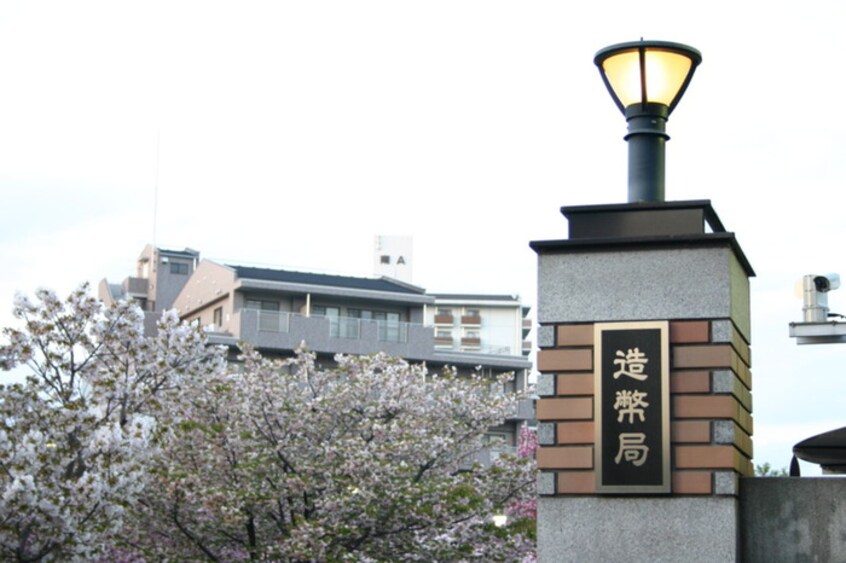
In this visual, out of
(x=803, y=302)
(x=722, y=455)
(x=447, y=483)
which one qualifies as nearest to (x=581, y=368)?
(x=722, y=455)

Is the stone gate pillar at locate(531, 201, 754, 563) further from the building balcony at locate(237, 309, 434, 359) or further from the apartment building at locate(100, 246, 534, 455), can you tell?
A: the building balcony at locate(237, 309, 434, 359)

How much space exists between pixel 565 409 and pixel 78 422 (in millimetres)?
11227

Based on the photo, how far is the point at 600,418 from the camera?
825cm

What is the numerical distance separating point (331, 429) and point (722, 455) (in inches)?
570

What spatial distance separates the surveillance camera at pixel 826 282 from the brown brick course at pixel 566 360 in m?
3.81

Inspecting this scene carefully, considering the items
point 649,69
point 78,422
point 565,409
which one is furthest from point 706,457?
point 78,422

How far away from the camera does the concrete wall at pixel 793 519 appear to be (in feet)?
26.5

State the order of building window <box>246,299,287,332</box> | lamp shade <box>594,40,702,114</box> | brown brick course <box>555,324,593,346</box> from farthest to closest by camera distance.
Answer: building window <box>246,299,287,332</box>
lamp shade <box>594,40,702,114</box>
brown brick course <box>555,324,593,346</box>

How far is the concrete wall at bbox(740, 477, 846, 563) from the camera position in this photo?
26.5ft

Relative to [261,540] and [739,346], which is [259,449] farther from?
[739,346]

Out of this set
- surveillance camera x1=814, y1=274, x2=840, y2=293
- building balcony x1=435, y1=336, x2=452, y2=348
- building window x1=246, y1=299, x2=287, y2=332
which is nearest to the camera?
surveillance camera x1=814, y1=274, x2=840, y2=293

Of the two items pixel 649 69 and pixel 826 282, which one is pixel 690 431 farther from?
pixel 826 282

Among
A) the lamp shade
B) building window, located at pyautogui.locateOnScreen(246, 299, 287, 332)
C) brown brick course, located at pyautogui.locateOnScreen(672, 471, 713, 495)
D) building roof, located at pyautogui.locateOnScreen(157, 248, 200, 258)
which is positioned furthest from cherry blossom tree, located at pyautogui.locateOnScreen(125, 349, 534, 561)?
building roof, located at pyautogui.locateOnScreen(157, 248, 200, 258)

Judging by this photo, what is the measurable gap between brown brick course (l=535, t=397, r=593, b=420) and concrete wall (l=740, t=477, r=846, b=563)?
1.01 m
